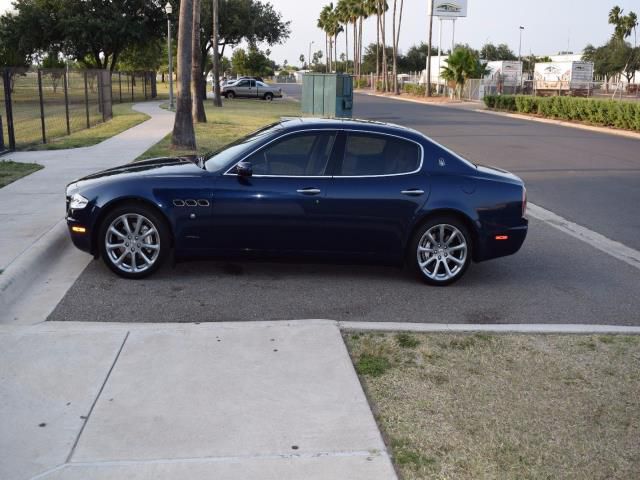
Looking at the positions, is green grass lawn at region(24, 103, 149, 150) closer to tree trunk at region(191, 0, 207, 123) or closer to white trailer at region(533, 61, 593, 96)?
tree trunk at region(191, 0, 207, 123)

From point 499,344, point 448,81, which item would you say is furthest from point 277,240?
point 448,81

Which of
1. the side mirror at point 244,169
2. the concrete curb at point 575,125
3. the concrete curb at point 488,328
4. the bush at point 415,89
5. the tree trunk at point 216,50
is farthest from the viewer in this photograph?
the bush at point 415,89

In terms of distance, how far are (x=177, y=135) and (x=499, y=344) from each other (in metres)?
13.1

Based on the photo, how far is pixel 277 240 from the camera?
7.05 meters

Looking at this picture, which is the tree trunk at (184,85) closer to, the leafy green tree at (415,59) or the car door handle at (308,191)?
the car door handle at (308,191)

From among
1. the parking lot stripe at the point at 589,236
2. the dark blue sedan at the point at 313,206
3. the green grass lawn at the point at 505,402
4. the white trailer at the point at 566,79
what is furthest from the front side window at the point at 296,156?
the white trailer at the point at 566,79

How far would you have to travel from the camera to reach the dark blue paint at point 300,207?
697cm

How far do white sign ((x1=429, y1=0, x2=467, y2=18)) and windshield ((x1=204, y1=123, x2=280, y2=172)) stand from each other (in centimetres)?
8127

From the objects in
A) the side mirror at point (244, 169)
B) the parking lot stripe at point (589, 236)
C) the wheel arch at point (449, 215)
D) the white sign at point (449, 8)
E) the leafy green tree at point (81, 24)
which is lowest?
the parking lot stripe at point (589, 236)

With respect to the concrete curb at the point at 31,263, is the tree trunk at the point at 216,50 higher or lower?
higher

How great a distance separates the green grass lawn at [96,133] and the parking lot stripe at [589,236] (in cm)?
1124

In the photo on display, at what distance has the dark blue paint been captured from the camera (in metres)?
6.97

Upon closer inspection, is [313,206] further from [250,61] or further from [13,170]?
[250,61]

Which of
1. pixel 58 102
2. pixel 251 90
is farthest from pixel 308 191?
pixel 251 90
